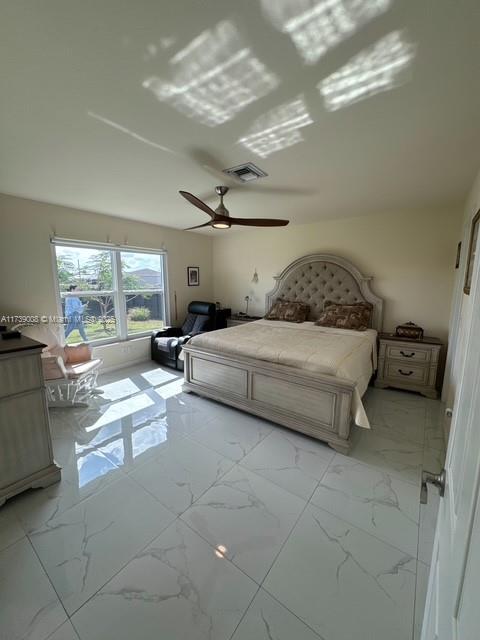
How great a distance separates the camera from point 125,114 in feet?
5.19

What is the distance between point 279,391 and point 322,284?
230 centimetres

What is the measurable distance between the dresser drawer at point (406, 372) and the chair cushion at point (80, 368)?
12.3 ft

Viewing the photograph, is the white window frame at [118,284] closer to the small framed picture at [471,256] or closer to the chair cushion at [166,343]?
the chair cushion at [166,343]

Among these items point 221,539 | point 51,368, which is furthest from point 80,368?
point 221,539

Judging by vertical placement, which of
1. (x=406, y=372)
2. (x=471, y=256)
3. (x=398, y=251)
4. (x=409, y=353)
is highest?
(x=398, y=251)

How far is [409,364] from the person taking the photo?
3277 millimetres

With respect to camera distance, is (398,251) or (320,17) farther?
(398,251)

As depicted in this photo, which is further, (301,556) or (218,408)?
(218,408)

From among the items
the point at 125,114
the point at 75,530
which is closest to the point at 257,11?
the point at 125,114

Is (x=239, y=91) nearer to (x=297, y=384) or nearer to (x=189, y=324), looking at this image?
(x=297, y=384)

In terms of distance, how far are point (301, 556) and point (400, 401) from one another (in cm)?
240

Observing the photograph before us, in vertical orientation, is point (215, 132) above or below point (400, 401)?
above

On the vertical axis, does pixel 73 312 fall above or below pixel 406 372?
above

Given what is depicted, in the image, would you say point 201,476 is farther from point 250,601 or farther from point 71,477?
point 71,477
